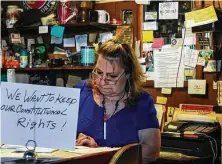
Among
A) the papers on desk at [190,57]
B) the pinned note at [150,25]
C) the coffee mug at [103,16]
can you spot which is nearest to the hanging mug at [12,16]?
the coffee mug at [103,16]

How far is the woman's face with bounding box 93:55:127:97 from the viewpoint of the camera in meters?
1.65

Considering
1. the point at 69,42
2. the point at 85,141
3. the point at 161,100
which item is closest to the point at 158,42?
the point at 161,100

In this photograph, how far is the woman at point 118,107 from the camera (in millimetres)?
1618

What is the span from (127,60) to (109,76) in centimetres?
11

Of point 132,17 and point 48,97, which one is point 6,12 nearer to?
point 132,17

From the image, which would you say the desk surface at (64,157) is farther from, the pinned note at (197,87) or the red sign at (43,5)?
the red sign at (43,5)

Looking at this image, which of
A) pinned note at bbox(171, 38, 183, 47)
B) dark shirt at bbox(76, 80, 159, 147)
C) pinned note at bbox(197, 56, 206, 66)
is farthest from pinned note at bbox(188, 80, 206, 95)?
dark shirt at bbox(76, 80, 159, 147)

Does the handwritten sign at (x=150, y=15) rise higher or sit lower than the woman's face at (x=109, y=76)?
higher

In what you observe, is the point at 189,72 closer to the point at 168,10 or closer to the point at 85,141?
the point at 168,10

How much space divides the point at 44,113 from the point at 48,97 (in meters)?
0.05

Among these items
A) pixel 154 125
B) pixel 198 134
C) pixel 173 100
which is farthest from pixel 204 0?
pixel 154 125

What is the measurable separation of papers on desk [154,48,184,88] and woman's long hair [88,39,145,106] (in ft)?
3.99

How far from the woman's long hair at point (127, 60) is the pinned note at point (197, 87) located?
1196mm

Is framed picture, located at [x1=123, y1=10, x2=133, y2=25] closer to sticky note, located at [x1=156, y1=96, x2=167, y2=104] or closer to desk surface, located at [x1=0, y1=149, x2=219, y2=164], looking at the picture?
sticky note, located at [x1=156, y1=96, x2=167, y2=104]
